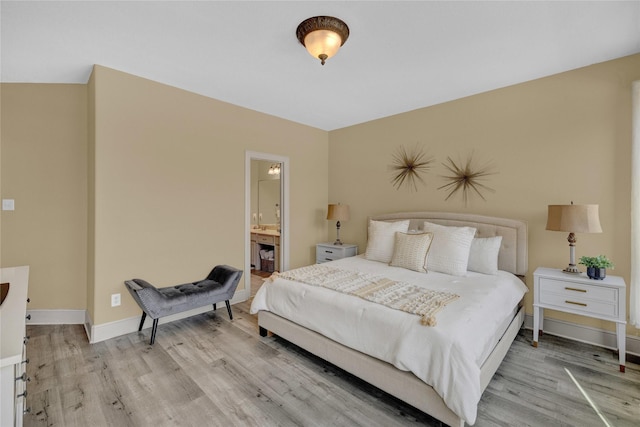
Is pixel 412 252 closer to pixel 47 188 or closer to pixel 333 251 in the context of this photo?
pixel 333 251

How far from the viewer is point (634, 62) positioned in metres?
2.52

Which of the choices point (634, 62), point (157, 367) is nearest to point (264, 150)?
point (157, 367)

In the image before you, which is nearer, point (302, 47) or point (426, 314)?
point (426, 314)

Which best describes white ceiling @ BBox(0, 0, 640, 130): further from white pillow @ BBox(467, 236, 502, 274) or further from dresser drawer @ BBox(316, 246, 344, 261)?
dresser drawer @ BBox(316, 246, 344, 261)

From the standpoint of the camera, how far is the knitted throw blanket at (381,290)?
1.92 meters

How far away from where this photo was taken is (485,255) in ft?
9.52

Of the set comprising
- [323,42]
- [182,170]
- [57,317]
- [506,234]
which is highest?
[323,42]

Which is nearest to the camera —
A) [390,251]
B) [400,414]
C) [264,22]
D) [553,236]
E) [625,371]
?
[400,414]

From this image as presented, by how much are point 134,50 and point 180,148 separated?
42.3 inches

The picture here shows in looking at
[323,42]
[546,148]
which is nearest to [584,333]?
[546,148]

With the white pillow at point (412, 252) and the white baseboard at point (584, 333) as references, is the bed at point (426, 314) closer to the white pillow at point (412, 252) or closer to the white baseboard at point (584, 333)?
the white pillow at point (412, 252)

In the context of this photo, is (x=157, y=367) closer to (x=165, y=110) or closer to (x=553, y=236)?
(x=165, y=110)

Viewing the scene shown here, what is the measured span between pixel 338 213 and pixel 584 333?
10.2 ft

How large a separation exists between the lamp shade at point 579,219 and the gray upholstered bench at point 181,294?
10.8 feet
